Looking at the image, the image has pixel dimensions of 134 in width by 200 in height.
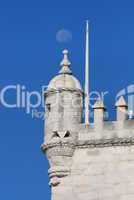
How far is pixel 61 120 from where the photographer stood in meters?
39.2

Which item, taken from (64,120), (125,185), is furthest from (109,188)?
(64,120)

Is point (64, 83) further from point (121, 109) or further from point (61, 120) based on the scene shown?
point (121, 109)

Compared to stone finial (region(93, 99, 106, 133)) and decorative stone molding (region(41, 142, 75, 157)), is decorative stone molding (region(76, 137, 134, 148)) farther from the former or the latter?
stone finial (region(93, 99, 106, 133))

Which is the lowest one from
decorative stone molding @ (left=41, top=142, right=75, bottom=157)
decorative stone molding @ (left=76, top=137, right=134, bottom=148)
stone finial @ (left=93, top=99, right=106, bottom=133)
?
decorative stone molding @ (left=41, top=142, right=75, bottom=157)

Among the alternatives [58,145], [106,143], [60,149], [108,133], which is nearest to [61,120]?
[58,145]

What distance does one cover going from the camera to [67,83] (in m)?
39.7

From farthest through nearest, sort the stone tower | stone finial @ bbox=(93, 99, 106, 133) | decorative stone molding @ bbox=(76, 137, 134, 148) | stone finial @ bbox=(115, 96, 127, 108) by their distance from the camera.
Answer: stone finial @ bbox=(93, 99, 106, 133) → stone finial @ bbox=(115, 96, 127, 108) → decorative stone molding @ bbox=(76, 137, 134, 148) → the stone tower

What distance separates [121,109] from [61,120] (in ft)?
8.66

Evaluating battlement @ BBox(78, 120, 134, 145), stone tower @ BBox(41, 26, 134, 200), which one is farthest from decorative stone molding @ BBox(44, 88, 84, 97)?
battlement @ BBox(78, 120, 134, 145)

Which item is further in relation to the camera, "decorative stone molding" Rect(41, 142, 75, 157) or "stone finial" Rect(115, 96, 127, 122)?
"decorative stone molding" Rect(41, 142, 75, 157)

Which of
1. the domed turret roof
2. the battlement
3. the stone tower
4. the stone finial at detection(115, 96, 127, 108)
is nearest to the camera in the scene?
the stone tower

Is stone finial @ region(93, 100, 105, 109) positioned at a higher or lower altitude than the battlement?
higher

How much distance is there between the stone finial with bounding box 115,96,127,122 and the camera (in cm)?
3869

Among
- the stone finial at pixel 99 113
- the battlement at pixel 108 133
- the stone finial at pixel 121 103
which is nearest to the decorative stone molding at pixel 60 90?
the stone finial at pixel 99 113
